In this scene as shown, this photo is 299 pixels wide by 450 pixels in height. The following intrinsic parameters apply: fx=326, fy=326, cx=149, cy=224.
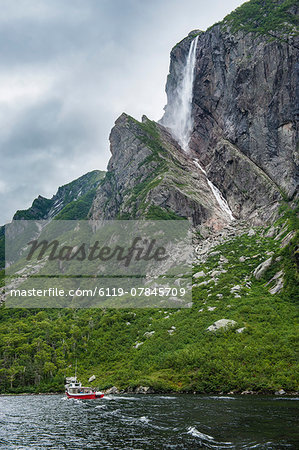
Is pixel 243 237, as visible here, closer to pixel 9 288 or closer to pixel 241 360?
pixel 241 360

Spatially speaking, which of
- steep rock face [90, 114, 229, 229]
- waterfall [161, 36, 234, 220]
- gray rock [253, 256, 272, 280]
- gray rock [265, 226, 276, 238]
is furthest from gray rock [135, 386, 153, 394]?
waterfall [161, 36, 234, 220]

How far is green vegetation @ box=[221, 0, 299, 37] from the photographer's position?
121062mm

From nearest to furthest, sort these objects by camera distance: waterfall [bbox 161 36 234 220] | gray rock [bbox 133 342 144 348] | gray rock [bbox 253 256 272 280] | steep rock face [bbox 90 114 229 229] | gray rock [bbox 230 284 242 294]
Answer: gray rock [bbox 133 342 144 348] → gray rock [bbox 230 284 242 294] → gray rock [bbox 253 256 272 280] → steep rock face [bbox 90 114 229 229] → waterfall [bbox 161 36 234 220]

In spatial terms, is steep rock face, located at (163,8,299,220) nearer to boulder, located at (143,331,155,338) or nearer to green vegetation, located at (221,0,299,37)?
green vegetation, located at (221,0,299,37)

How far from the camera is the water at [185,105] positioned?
542 ft

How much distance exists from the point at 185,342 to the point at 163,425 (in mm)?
29692

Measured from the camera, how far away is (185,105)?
171 m

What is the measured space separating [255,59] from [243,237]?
7078cm

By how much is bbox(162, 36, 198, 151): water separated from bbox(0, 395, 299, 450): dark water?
143 meters

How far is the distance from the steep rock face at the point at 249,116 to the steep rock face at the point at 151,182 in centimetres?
1163

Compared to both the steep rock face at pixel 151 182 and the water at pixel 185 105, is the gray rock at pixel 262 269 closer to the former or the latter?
the steep rock face at pixel 151 182

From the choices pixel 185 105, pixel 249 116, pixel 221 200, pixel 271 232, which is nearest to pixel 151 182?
pixel 221 200

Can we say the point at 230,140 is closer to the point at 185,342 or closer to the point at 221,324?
the point at 221,324

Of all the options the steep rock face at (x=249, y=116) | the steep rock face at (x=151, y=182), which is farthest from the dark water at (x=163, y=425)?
the steep rock face at (x=249, y=116)
